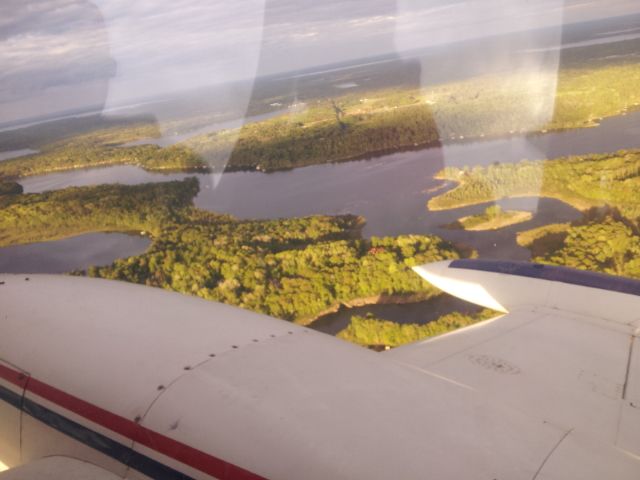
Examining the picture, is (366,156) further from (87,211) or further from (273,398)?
(273,398)

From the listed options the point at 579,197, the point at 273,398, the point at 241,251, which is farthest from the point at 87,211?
the point at 579,197

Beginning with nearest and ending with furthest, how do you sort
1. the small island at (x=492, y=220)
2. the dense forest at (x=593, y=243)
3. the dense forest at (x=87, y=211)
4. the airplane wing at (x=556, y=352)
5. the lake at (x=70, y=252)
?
the airplane wing at (x=556, y=352) → the dense forest at (x=593, y=243) → the lake at (x=70, y=252) → the dense forest at (x=87, y=211) → the small island at (x=492, y=220)

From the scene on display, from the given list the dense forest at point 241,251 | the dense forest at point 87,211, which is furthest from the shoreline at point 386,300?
the dense forest at point 87,211

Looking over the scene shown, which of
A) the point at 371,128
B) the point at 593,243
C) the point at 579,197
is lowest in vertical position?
the point at 593,243

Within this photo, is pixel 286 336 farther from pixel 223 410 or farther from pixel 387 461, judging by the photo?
pixel 387 461

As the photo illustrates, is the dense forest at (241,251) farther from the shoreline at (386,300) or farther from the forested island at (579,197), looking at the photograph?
the forested island at (579,197)

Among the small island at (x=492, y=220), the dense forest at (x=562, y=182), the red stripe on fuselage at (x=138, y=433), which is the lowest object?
the small island at (x=492, y=220)

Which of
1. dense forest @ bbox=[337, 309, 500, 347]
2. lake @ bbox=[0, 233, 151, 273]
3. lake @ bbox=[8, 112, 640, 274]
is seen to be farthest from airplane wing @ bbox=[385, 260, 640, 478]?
lake @ bbox=[0, 233, 151, 273]
